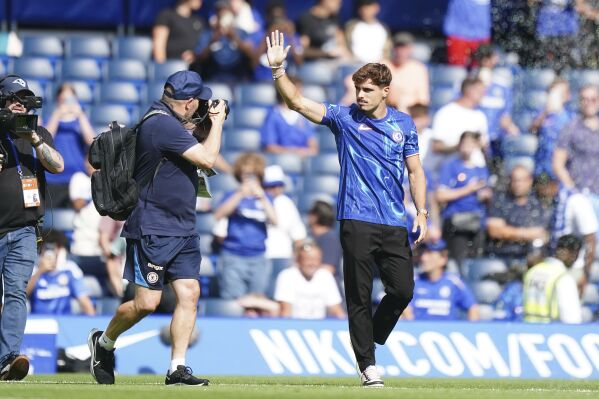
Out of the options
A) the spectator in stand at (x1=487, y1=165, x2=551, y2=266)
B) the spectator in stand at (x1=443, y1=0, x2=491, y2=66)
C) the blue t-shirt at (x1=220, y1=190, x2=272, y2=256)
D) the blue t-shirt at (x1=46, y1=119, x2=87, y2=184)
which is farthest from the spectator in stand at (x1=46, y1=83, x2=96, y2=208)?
the spectator in stand at (x1=443, y1=0, x2=491, y2=66)

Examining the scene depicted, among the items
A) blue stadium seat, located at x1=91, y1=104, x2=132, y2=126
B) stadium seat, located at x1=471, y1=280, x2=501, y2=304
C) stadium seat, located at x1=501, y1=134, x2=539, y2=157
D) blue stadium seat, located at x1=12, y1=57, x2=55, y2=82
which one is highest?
blue stadium seat, located at x1=12, y1=57, x2=55, y2=82

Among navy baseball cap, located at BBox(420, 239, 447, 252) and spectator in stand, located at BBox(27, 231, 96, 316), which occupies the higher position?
navy baseball cap, located at BBox(420, 239, 447, 252)

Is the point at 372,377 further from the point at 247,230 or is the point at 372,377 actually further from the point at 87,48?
the point at 87,48

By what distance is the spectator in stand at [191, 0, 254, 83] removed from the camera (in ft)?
58.8

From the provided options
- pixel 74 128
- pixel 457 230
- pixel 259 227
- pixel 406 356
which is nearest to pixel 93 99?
pixel 74 128

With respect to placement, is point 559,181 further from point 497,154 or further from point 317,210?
point 317,210

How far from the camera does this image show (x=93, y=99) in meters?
18.0

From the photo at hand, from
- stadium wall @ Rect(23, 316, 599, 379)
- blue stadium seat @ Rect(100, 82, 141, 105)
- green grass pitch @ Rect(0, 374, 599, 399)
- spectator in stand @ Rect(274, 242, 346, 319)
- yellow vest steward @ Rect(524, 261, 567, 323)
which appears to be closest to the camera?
green grass pitch @ Rect(0, 374, 599, 399)

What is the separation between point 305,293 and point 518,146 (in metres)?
4.91

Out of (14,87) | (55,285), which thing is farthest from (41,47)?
(14,87)

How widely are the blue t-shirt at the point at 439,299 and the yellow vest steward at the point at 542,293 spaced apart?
1.99 feet

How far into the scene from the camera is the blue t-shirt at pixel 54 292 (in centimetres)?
1423

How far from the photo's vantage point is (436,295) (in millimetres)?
14852

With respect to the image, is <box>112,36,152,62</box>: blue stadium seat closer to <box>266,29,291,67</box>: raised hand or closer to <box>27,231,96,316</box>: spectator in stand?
<box>27,231,96,316</box>: spectator in stand
